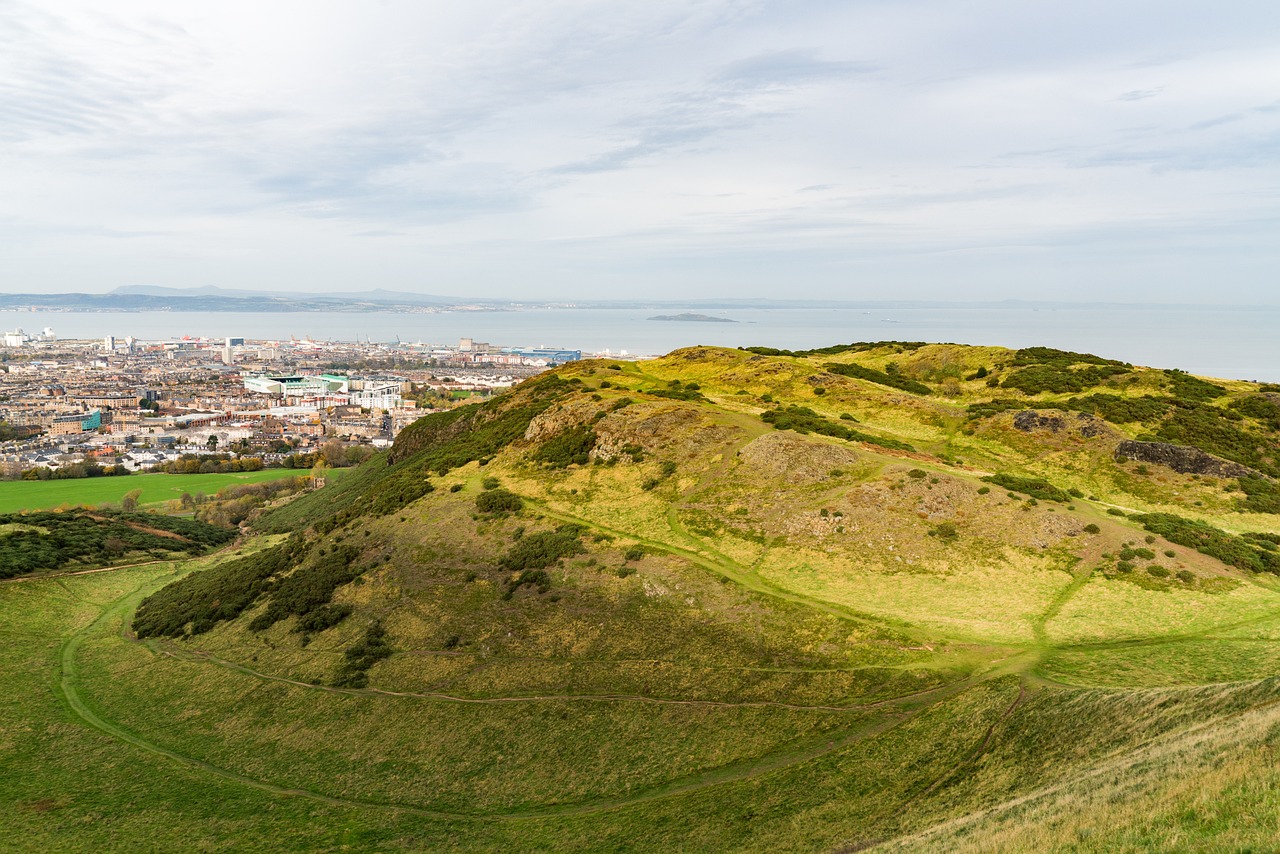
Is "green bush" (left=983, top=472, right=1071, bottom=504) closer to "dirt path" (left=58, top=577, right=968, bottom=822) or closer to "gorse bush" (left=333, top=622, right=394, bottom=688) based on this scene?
"dirt path" (left=58, top=577, right=968, bottom=822)

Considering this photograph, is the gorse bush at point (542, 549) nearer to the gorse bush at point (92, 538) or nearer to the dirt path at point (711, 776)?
the dirt path at point (711, 776)

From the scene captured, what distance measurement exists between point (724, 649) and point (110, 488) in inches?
5139

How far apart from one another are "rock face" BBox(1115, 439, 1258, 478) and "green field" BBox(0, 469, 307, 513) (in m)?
127

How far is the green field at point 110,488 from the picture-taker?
107756 mm

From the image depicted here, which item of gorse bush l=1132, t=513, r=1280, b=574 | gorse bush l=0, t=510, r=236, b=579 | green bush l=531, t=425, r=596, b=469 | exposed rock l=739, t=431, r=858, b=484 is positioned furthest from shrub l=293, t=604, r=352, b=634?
gorse bush l=1132, t=513, r=1280, b=574

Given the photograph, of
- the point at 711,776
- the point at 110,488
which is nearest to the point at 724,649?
the point at 711,776

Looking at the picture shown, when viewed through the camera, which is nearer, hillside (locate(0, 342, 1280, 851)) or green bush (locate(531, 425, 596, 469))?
hillside (locate(0, 342, 1280, 851))

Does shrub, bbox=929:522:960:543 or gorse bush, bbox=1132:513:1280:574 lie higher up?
gorse bush, bbox=1132:513:1280:574

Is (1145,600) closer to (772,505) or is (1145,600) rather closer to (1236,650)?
(1236,650)

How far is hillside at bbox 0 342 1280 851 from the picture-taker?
22.1m

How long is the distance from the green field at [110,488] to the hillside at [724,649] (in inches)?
2539

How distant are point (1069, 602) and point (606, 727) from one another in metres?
21.8

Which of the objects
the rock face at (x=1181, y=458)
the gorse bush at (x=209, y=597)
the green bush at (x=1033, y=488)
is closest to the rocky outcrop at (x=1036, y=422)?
the rock face at (x=1181, y=458)

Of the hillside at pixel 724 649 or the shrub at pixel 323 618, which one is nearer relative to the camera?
the hillside at pixel 724 649
